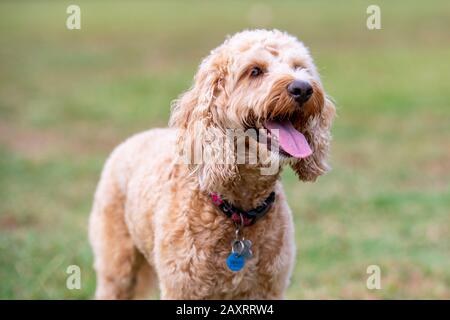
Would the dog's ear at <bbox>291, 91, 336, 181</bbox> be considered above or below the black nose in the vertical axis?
below

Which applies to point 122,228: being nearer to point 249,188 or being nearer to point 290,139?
point 249,188

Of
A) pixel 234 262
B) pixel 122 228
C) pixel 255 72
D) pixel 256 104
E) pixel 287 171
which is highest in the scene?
pixel 255 72

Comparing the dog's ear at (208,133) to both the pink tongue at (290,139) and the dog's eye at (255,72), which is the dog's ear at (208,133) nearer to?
the dog's eye at (255,72)

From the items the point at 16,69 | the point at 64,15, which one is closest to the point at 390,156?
the point at 16,69

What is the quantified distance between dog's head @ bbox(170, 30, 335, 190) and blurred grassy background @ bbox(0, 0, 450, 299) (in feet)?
2.60

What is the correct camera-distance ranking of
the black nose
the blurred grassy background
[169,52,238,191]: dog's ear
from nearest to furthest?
the black nose < [169,52,238,191]: dog's ear < the blurred grassy background

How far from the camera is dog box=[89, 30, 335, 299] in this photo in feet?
12.9

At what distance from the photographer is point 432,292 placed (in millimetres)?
5734

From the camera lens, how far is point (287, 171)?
32.3 ft

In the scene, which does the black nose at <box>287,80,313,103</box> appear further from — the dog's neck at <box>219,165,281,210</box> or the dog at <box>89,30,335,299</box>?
the dog's neck at <box>219,165,281,210</box>

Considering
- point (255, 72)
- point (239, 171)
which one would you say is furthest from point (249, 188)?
point (255, 72)

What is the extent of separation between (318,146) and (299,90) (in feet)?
1.92

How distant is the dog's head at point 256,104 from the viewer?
12.7 feet

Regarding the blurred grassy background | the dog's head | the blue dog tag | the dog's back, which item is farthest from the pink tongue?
the dog's back
